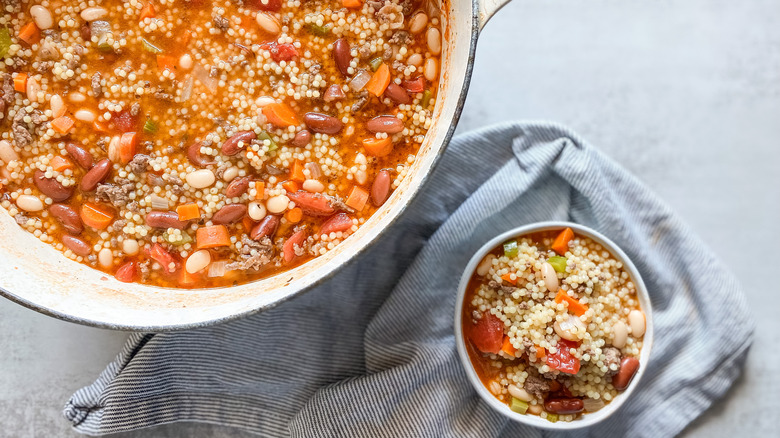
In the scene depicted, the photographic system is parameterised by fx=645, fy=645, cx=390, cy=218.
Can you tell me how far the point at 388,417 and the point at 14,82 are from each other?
160 centimetres

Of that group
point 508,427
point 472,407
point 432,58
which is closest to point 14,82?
point 432,58

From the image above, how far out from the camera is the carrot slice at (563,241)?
2.18m

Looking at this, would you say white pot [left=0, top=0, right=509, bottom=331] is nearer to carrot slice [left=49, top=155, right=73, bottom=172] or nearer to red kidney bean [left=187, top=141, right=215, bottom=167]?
carrot slice [left=49, top=155, right=73, bottom=172]

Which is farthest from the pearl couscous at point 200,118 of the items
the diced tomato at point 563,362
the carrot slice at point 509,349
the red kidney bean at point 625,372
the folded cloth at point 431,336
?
→ the red kidney bean at point 625,372

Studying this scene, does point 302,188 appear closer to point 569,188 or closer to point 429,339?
point 429,339

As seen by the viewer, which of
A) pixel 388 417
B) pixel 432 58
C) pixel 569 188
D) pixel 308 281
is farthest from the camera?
pixel 569 188

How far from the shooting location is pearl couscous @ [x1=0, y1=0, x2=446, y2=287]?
77.4 inches

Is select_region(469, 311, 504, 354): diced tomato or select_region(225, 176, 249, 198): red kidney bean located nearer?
select_region(225, 176, 249, 198): red kidney bean

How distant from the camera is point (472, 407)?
2.30 metres

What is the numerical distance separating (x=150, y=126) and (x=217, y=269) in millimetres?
483

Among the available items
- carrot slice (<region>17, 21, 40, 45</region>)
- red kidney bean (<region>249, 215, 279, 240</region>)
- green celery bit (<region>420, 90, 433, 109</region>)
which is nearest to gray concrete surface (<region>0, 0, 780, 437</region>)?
green celery bit (<region>420, 90, 433, 109</region>)

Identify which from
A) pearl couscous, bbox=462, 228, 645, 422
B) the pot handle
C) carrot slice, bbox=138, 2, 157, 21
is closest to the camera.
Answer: the pot handle

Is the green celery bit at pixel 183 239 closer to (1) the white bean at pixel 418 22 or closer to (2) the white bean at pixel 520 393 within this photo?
(1) the white bean at pixel 418 22

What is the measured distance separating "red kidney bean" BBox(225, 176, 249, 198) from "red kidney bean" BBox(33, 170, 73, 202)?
1.63ft
